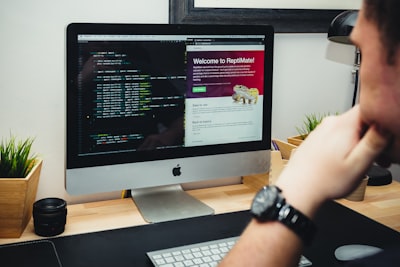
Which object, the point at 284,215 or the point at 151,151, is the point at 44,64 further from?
the point at 284,215

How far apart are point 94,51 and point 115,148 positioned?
0.85ft

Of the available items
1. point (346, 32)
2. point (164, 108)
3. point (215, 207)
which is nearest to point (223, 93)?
point (164, 108)

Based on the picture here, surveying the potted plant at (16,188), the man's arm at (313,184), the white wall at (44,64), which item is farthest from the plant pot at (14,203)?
the man's arm at (313,184)

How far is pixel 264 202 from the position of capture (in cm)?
87

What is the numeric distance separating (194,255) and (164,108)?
0.44 metres

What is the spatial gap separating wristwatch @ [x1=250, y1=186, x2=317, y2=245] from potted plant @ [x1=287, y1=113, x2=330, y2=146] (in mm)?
1029

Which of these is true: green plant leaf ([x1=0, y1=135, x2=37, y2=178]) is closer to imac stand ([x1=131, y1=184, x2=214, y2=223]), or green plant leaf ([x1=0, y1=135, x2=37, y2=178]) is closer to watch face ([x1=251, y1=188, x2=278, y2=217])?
imac stand ([x1=131, y1=184, x2=214, y2=223])

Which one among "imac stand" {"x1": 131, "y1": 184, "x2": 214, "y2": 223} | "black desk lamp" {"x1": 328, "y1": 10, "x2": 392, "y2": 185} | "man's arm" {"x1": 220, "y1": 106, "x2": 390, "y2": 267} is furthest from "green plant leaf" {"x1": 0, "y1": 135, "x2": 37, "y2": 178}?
"black desk lamp" {"x1": 328, "y1": 10, "x2": 392, "y2": 185}

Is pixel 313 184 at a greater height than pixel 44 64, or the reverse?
pixel 44 64

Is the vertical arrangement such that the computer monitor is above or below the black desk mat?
above

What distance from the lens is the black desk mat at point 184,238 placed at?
1.30 metres

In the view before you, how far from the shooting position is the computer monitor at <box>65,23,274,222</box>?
1.44 m

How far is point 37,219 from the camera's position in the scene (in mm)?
1418

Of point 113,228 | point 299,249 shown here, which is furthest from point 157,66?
point 299,249
